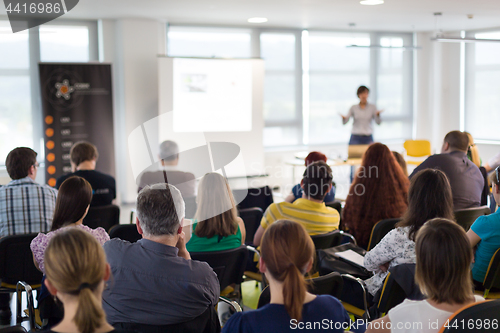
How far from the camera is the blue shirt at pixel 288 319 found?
4.84 feet

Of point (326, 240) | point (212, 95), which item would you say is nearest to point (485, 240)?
point (326, 240)

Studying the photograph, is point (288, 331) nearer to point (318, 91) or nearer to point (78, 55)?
point (78, 55)

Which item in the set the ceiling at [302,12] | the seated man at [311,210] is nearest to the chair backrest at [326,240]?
the seated man at [311,210]

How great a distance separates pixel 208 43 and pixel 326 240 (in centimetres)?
586

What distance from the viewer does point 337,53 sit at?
9.25 meters

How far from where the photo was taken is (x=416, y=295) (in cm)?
212

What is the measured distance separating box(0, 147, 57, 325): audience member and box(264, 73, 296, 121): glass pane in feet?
18.6

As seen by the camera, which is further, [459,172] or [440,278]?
[459,172]

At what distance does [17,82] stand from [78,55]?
37.2 inches

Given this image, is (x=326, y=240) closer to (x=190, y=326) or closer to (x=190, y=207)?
(x=190, y=207)

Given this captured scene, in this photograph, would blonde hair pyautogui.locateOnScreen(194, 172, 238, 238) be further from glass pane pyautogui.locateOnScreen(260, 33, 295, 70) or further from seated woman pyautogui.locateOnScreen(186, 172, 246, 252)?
glass pane pyautogui.locateOnScreen(260, 33, 295, 70)

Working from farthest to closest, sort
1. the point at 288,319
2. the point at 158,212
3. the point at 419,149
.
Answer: the point at 419,149 < the point at 158,212 < the point at 288,319

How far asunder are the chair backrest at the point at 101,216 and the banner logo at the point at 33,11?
3012mm

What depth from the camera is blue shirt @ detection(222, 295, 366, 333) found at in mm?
1475
